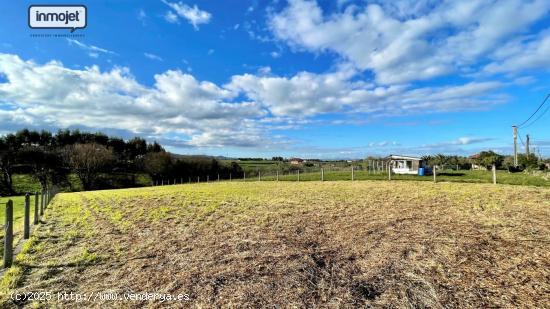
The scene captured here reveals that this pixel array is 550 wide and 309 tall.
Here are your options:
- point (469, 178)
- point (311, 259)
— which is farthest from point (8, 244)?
point (469, 178)

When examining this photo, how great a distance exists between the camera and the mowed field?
4.89m

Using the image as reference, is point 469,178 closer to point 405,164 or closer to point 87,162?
point 405,164

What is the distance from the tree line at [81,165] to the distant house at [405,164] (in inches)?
1388

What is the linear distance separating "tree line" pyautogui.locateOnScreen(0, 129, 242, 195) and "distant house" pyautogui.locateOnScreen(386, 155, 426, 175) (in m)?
35.3

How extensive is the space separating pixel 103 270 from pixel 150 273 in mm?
1106

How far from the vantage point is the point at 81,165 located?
5953 cm

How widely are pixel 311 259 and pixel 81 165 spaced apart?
6497 cm

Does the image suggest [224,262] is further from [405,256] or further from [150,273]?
[405,256]

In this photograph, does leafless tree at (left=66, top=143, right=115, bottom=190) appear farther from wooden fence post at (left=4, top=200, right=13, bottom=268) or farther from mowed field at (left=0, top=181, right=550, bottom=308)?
wooden fence post at (left=4, top=200, right=13, bottom=268)

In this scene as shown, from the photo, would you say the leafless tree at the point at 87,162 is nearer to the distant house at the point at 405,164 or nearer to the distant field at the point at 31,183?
the distant field at the point at 31,183

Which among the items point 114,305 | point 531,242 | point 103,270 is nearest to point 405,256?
point 531,242

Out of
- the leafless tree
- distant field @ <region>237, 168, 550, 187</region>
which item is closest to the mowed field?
distant field @ <region>237, 168, 550, 187</region>

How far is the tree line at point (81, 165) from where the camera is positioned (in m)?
58.5

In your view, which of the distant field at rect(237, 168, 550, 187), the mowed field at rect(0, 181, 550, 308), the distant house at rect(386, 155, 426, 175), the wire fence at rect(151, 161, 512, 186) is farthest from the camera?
the distant house at rect(386, 155, 426, 175)
